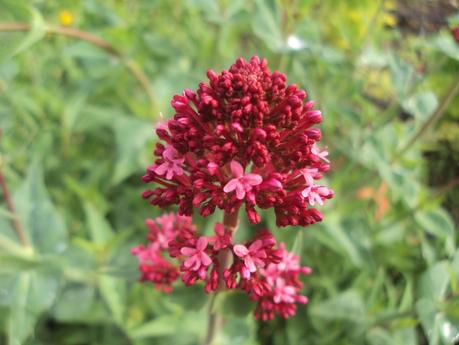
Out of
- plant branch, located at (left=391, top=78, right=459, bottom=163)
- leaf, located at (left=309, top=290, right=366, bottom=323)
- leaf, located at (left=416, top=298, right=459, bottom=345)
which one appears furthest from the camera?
leaf, located at (left=309, top=290, right=366, bottom=323)

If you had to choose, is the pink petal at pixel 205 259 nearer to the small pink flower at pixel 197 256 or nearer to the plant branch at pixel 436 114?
the small pink flower at pixel 197 256

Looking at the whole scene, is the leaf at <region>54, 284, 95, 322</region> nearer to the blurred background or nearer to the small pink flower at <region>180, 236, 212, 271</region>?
the blurred background

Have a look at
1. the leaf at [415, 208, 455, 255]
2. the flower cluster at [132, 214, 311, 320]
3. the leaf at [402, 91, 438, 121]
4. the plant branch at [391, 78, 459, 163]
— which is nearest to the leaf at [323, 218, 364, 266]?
the leaf at [415, 208, 455, 255]

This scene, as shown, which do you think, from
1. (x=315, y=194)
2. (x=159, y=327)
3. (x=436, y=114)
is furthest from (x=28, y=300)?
(x=436, y=114)

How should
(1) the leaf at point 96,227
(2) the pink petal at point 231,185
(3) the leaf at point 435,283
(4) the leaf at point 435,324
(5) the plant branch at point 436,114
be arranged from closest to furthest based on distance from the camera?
(2) the pink petal at point 231,185, (4) the leaf at point 435,324, (3) the leaf at point 435,283, (5) the plant branch at point 436,114, (1) the leaf at point 96,227

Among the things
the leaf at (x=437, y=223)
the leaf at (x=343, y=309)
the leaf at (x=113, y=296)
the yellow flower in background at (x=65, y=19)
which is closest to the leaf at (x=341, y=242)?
the leaf at (x=343, y=309)

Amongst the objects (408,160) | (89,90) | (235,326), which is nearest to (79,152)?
(89,90)

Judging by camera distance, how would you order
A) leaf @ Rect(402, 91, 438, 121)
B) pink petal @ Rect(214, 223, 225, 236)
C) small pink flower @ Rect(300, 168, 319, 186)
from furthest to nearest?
leaf @ Rect(402, 91, 438, 121)
pink petal @ Rect(214, 223, 225, 236)
small pink flower @ Rect(300, 168, 319, 186)

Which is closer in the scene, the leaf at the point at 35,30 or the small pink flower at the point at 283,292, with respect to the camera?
the small pink flower at the point at 283,292
